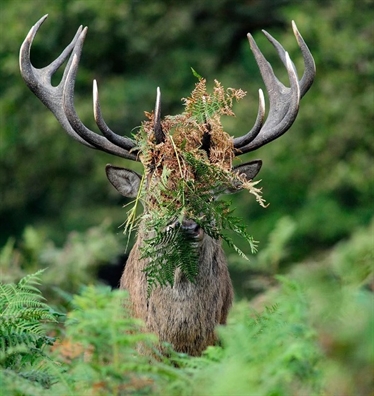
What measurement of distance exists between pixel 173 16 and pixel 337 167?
5.20 m

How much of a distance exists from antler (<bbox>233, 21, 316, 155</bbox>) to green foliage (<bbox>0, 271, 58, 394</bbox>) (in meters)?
1.98

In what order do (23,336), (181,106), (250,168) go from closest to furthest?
(23,336) → (250,168) → (181,106)

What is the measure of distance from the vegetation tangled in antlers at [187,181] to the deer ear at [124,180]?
47.3 inches

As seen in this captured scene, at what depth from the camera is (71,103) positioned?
8.25m

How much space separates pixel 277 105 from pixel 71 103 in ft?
5.11

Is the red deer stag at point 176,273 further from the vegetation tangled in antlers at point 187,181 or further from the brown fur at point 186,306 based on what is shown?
the vegetation tangled in antlers at point 187,181

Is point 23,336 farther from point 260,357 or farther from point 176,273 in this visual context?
point 176,273

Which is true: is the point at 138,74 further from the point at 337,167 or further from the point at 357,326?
the point at 357,326

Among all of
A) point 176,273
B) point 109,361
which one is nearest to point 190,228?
point 176,273

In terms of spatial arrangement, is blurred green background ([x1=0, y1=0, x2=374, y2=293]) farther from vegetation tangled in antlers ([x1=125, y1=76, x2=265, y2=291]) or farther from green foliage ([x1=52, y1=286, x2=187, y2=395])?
green foliage ([x1=52, y1=286, x2=187, y2=395])

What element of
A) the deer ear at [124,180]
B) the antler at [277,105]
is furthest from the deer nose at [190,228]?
Result: the deer ear at [124,180]

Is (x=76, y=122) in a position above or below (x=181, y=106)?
above

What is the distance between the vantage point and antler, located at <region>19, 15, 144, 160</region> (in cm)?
802

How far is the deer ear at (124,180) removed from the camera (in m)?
8.55
